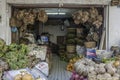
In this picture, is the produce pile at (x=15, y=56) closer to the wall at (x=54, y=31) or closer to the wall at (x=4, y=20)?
the wall at (x=4, y=20)

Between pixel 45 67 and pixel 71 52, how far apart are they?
522 cm

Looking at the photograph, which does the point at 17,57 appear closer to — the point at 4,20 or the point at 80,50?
the point at 4,20

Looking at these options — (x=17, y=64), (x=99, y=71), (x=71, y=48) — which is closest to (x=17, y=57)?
(x=17, y=64)

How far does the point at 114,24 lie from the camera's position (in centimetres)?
850

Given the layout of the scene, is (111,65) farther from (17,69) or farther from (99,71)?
(17,69)

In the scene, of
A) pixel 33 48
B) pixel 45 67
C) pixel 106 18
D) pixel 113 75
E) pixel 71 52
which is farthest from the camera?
pixel 71 52

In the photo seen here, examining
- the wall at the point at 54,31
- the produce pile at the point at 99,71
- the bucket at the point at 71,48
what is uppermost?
the wall at the point at 54,31

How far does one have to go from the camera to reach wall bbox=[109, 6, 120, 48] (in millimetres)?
8477

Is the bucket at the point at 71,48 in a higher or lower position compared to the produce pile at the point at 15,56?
lower

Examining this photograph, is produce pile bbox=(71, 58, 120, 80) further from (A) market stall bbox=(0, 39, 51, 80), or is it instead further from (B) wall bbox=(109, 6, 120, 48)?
(B) wall bbox=(109, 6, 120, 48)

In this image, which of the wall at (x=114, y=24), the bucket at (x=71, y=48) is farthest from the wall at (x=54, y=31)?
the wall at (x=114, y=24)

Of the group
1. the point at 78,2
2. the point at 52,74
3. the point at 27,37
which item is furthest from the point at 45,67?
the point at 27,37

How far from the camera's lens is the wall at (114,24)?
27.8 ft

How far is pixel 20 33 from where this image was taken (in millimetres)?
9914
